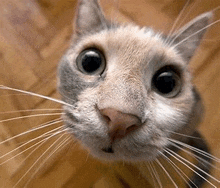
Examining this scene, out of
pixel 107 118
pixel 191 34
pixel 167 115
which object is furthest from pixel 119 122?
pixel 191 34

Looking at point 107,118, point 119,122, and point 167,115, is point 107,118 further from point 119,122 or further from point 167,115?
point 167,115

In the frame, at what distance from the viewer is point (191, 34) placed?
2.33ft

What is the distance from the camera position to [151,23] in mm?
1122

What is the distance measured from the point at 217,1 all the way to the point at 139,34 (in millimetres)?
641

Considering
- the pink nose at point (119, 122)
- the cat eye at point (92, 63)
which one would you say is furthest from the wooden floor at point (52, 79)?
the pink nose at point (119, 122)

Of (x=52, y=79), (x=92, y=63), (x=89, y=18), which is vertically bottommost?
(x=52, y=79)

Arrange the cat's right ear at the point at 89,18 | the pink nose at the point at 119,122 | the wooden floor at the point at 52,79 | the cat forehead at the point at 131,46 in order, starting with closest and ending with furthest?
the pink nose at the point at 119,122, the cat forehead at the point at 131,46, the cat's right ear at the point at 89,18, the wooden floor at the point at 52,79

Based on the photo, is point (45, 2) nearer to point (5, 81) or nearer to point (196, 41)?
point (5, 81)

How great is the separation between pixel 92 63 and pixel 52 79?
0.46 m

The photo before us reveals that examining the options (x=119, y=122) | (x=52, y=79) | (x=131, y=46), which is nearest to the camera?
(x=119, y=122)

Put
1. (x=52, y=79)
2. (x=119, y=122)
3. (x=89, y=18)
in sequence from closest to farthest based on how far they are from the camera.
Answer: (x=119, y=122), (x=89, y=18), (x=52, y=79)

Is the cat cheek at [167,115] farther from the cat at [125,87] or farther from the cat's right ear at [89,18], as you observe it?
the cat's right ear at [89,18]

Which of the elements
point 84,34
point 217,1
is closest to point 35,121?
point 84,34

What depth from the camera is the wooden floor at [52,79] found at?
3.11 feet
